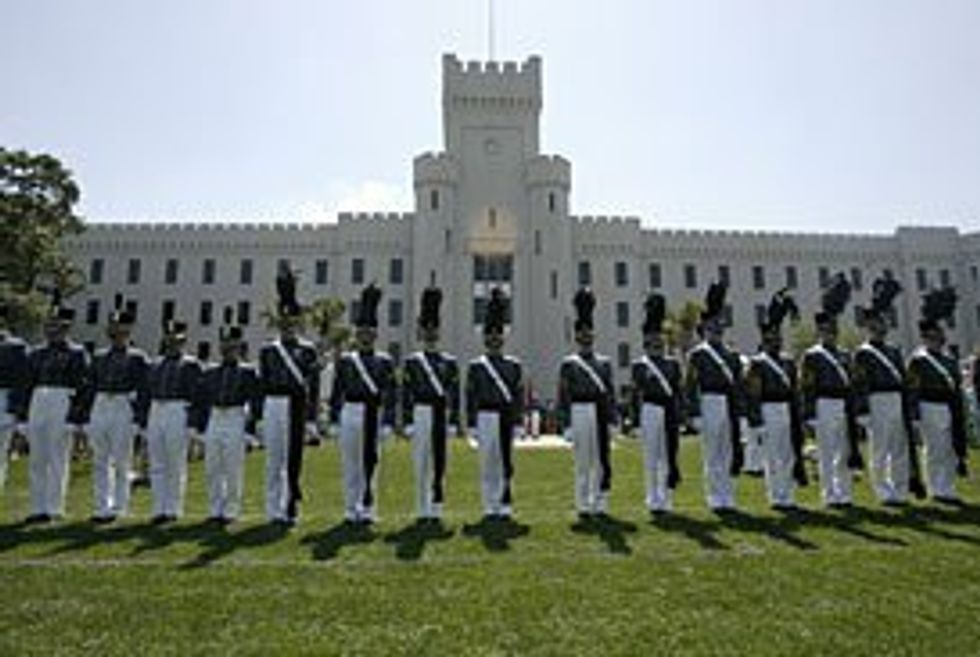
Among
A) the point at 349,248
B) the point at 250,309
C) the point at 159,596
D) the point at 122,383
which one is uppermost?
the point at 349,248

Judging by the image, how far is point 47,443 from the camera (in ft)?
33.7

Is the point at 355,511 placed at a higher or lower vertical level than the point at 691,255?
lower

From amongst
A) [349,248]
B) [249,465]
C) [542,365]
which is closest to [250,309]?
[349,248]

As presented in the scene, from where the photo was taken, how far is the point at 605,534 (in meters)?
8.83

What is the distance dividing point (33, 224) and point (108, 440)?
35.2 m

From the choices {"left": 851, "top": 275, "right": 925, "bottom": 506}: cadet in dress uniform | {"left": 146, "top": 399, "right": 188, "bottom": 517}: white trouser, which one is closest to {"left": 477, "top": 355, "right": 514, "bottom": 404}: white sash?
{"left": 146, "top": 399, "right": 188, "bottom": 517}: white trouser

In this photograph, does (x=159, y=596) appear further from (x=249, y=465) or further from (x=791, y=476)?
(x=249, y=465)

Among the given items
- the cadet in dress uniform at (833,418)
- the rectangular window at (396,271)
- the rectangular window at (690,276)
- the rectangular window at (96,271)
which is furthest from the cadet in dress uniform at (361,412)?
the rectangular window at (96,271)

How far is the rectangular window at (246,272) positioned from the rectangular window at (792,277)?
38.4 m

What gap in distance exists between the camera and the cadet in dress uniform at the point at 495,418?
10320mm

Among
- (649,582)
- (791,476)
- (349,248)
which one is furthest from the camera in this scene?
(349,248)

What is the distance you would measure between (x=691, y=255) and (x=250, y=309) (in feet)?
104

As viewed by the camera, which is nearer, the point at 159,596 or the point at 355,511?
the point at 159,596

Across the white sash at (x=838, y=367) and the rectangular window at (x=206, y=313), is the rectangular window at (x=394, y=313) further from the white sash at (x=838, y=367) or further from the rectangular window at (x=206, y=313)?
the white sash at (x=838, y=367)
